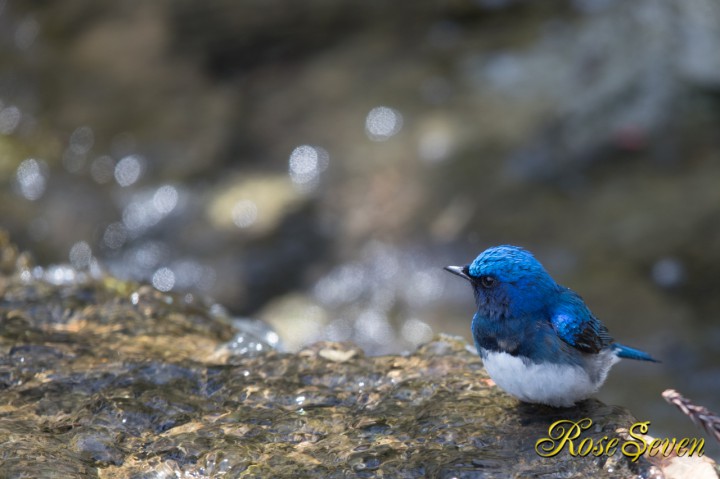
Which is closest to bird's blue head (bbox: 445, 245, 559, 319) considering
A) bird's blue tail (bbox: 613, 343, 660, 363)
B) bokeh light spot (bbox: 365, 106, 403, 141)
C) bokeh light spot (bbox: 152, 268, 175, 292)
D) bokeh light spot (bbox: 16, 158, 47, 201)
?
bird's blue tail (bbox: 613, 343, 660, 363)

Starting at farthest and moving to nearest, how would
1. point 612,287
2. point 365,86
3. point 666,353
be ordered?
point 365,86 < point 612,287 < point 666,353

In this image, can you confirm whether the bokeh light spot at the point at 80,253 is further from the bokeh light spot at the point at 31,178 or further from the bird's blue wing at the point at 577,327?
the bird's blue wing at the point at 577,327

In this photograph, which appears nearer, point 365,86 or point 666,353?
point 666,353

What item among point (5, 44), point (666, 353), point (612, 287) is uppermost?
point (5, 44)

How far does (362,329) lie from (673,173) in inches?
141

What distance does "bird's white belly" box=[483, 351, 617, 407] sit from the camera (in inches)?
144

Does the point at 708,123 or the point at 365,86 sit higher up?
the point at 365,86

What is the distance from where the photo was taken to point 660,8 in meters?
9.66

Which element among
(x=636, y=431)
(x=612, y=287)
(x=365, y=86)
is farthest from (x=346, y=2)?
(x=636, y=431)

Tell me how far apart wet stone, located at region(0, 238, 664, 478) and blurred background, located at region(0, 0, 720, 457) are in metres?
3.40

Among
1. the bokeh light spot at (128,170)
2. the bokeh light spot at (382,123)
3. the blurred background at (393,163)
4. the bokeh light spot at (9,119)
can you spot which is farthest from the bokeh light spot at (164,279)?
the bokeh light spot at (9,119)

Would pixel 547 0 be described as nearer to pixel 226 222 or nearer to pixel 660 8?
pixel 660 8

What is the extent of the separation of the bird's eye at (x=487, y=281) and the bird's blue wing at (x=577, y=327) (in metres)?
0.29

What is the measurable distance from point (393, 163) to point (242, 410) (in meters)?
5.83
